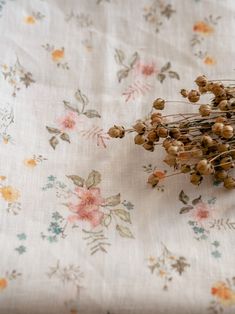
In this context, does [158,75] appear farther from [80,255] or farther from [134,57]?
[80,255]

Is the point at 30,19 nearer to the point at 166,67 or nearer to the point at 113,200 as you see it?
the point at 166,67

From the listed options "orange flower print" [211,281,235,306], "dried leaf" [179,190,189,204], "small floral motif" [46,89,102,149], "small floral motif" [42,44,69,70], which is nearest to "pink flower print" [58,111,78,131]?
"small floral motif" [46,89,102,149]

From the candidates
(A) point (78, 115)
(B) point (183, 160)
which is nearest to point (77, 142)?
(A) point (78, 115)

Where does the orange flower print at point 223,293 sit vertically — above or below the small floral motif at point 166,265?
below

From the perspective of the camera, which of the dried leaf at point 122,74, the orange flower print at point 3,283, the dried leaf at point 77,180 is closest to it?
the orange flower print at point 3,283

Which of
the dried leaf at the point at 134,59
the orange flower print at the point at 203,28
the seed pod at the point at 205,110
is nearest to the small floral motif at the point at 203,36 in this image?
the orange flower print at the point at 203,28

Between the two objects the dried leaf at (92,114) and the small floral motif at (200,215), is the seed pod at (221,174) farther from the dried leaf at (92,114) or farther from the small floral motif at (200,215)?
the dried leaf at (92,114)

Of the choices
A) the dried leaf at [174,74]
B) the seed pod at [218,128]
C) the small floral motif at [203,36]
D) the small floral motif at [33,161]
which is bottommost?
the small floral motif at [33,161]
